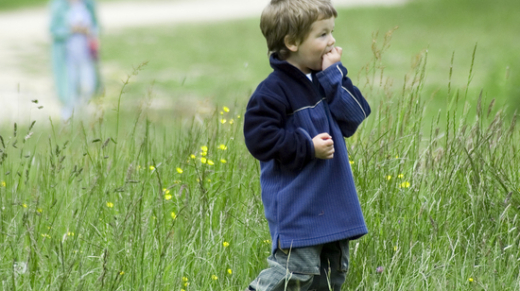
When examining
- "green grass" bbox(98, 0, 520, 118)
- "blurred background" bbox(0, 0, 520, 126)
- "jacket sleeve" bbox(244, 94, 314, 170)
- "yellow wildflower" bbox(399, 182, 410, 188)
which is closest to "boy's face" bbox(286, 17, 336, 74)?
"jacket sleeve" bbox(244, 94, 314, 170)

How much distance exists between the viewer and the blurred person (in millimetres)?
8203

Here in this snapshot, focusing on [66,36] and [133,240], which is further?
[66,36]

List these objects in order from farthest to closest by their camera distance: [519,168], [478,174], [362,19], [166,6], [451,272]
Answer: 1. [166,6]
2. [362,19]
3. [519,168]
4. [478,174]
5. [451,272]

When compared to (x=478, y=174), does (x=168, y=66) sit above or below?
below

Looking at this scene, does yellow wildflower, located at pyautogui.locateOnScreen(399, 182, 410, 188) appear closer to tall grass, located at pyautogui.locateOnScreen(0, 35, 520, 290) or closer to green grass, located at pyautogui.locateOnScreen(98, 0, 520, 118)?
tall grass, located at pyautogui.locateOnScreen(0, 35, 520, 290)

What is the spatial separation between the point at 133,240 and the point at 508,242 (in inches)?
59.7

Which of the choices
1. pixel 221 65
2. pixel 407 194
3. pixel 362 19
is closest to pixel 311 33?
pixel 407 194

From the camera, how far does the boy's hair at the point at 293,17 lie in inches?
93.0

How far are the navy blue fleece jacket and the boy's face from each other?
7 centimetres

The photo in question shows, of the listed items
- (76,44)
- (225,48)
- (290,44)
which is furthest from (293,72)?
(225,48)

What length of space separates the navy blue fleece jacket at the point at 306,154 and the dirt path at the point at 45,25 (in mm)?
6791

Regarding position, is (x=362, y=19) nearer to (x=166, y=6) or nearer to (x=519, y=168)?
(x=166, y=6)

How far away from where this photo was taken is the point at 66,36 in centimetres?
837

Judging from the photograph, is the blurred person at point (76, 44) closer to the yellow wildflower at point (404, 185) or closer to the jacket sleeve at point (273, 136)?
the yellow wildflower at point (404, 185)
